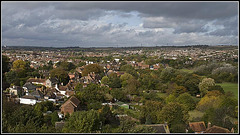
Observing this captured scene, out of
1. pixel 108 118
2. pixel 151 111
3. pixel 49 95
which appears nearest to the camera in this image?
pixel 108 118

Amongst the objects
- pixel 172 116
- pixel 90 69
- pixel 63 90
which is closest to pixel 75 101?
pixel 63 90

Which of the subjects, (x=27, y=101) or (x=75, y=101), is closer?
(x=75, y=101)

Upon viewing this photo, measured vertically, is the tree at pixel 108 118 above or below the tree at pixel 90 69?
below

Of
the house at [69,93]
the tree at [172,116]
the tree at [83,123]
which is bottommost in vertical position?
the house at [69,93]

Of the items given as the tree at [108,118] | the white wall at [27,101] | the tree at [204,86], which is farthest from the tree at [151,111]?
the tree at [204,86]

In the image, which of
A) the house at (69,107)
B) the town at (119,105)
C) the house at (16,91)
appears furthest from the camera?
the house at (16,91)

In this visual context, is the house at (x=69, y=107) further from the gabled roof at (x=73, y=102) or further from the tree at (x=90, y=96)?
the tree at (x=90, y=96)

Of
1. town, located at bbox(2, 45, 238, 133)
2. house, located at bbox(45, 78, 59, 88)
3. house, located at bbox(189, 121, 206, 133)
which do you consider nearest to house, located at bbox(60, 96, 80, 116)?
town, located at bbox(2, 45, 238, 133)

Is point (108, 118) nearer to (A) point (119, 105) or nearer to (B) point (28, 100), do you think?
(A) point (119, 105)

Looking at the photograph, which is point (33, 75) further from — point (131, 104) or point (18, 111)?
point (18, 111)

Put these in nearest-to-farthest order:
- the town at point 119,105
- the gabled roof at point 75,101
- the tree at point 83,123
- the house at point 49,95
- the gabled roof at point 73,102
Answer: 1. the tree at point 83,123
2. the town at point 119,105
3. the gabled roof at point 73,102
4. the gabled roof at point 75,101
5. the house at point 49,95

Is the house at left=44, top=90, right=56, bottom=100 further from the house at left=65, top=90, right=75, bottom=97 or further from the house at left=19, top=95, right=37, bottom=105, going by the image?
the house at left=19, top=95, right=37, bottom=105
